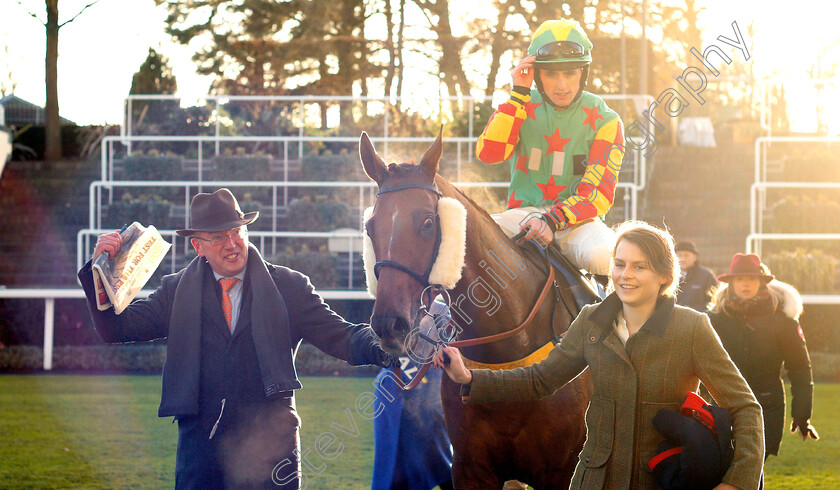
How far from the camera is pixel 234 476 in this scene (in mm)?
3066

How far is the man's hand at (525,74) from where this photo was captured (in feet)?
11.6

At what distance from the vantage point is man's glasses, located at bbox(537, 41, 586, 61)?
3592 millimetres

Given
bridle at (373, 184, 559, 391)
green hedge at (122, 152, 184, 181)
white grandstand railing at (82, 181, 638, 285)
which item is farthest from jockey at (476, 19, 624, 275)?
green hedge at (122, 152, 184, 181)

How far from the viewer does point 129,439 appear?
6.48 metres

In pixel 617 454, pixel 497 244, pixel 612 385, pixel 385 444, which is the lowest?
pixel 385 444

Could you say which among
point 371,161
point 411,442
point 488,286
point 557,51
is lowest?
point 411,442

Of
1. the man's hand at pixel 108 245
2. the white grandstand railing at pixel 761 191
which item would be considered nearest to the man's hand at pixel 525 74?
the man's hand at pixel 108 245

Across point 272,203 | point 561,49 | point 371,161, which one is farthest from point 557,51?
point 272,203

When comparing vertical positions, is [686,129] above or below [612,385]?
above

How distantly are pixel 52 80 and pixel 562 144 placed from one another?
54.3 feet

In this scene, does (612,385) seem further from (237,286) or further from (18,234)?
(18,234)

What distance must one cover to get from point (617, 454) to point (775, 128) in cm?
1393

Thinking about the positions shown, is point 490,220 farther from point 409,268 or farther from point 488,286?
point 409,268

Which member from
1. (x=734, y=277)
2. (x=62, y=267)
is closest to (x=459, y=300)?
(x=734, y=277)
